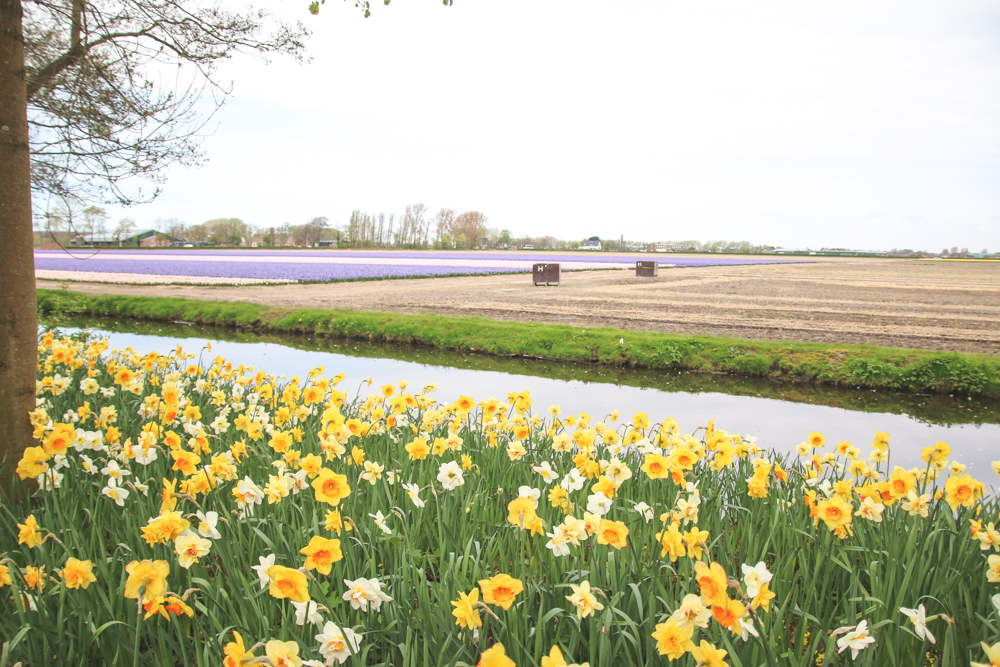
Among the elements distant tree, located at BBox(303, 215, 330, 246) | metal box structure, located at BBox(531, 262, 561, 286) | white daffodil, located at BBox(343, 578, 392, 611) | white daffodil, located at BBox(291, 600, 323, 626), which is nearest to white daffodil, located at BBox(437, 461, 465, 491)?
white daffodil, located at BBox(343, 578, 392, 611)

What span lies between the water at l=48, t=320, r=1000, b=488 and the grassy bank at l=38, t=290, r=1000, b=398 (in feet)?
1.75

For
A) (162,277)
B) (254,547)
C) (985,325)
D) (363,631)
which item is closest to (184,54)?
(254,547)

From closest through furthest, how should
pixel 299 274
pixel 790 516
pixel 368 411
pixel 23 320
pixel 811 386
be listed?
pixel 790 516, pixel 23 320, pixel 368 411, pixel 811 386, pixel 299 274

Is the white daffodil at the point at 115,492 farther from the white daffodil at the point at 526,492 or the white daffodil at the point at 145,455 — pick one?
the white daffodil at the point at 526,492

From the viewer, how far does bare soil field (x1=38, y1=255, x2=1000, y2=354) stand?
53.9ft

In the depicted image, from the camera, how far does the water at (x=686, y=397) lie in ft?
27.3

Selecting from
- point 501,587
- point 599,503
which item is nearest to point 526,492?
point 599,503

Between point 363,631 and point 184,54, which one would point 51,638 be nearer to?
point 363,631

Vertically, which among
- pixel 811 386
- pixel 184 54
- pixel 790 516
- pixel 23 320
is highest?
pixel 184 54

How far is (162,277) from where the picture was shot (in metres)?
35.3

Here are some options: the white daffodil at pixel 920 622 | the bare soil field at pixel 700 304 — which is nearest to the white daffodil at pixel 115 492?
the white daffodil at pixel 920 622

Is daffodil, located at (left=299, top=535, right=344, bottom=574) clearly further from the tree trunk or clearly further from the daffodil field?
the tree trunk

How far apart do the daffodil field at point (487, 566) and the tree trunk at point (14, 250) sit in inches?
13.9

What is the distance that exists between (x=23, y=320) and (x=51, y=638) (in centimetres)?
252
